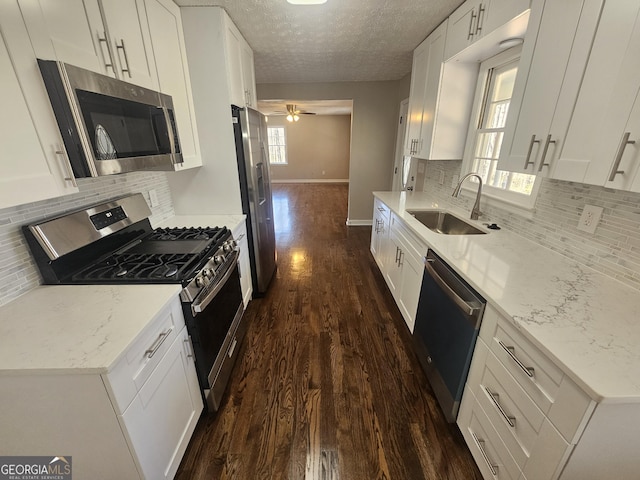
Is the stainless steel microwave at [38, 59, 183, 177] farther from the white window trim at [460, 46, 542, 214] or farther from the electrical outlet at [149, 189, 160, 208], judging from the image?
the white window trim at [460, 46, 542, 214]

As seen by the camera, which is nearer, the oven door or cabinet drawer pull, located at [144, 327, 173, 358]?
cabinet drawer pull, located at [144, 327, 173, 358]

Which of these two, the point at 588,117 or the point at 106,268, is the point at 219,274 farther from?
the point at 588,117

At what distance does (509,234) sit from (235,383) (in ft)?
7.05

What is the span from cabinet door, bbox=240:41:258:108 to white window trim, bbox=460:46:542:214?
2.08 metres

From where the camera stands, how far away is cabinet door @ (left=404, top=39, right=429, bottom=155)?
2.54 meters

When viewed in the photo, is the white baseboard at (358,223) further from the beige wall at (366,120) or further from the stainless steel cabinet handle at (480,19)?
the stainless steel cabinet handle at (480,19)

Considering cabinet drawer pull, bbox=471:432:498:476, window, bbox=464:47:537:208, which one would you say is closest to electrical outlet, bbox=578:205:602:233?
window, bbox=464:47:537:208

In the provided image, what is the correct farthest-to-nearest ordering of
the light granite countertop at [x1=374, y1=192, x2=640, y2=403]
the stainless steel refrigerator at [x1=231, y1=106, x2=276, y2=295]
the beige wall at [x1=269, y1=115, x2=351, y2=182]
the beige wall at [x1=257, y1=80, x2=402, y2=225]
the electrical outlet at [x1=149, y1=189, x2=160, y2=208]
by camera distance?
the beige wall at [x1=269, y1=115, x2=351, y2=182]
the beige wall at [x1=257, y1=80, x2=402, y2=225]
the stainless steel refrigerator at [x1=231, y1=106, x2=276, y2=295]
the electrical outlet at [x1=149, y1=189, x2=160, y2=208]
the light granite countertop at [x1=374, y1=192, x2=640, y2=403]

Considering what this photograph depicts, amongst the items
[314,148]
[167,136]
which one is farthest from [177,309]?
[314,148]

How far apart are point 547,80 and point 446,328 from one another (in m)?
1.32

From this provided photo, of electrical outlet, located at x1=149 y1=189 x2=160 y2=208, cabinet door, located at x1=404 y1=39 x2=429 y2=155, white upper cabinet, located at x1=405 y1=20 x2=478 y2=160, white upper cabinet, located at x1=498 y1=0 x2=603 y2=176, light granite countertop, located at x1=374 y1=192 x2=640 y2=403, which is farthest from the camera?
cabinet door, located at x1=404 y1=39 x2=429 y2=155

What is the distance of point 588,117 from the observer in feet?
3.43

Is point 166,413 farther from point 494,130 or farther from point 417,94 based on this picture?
point 417,94

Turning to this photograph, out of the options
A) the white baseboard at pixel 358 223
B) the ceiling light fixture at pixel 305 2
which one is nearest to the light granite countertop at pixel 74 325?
the ceiling light fixture at pixel 305 2
